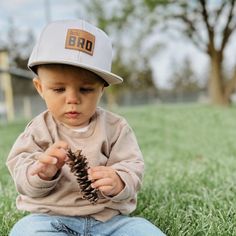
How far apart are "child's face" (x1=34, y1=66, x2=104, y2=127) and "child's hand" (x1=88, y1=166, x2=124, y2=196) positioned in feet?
0.86

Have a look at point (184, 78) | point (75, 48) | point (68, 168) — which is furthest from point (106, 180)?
point (184, 78)

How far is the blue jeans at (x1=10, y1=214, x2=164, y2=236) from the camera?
1962 millimetres

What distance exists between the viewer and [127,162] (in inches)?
82.0

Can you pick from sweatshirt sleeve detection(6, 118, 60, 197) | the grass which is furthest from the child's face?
the grass

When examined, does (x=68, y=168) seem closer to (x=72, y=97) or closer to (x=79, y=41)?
(x=72, y=97)

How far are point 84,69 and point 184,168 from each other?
2.37 meters

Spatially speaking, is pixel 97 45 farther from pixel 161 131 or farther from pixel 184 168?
pixel 161 131

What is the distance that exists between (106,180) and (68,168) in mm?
239

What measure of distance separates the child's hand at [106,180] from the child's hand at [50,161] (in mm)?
118

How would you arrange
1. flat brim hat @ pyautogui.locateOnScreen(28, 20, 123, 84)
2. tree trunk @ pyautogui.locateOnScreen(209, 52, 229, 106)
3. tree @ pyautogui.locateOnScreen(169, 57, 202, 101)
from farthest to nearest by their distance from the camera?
tree @ pyautogui.locateOnScreen(169, 57, 202, 101), tree trunk @ pyautogui.locateOnScreen(209, 52, 229, 106), flat brim hat @ pyautogui.locateOnScreen(28, 20, 123, 84)

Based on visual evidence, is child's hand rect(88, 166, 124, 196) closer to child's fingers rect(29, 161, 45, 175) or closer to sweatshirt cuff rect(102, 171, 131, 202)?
sweatshirt cuff rect(102, 171, 131, 202)

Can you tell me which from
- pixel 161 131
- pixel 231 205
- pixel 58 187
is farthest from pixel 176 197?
pixel 161 131

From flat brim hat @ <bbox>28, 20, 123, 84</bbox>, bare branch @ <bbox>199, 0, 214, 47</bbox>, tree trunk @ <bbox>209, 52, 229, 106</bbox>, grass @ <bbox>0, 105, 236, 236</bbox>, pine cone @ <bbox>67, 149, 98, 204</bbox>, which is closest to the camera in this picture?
Answer: pine cone @ <bbox>67, 149, 98, 204</bbox>

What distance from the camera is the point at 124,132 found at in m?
2.17
